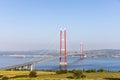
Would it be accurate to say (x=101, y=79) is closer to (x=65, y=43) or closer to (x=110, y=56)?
(x=65, y=43)

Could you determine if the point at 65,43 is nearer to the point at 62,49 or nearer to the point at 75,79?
the point at 62,49

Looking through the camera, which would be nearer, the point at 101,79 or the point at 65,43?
the point at 101,79

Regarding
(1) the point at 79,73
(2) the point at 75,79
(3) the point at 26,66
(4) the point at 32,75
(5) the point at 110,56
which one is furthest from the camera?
(5) the point at 110,56

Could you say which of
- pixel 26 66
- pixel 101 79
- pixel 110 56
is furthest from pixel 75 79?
pixel 110 56

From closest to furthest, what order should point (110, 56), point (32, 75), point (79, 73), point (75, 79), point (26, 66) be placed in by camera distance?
1. point (75, 79)
2. point (79, 73)
3. point (32, 75)
4. point (26, 66)
5. point (110, 56)

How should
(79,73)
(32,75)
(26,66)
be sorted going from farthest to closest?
(26,66) → (32,75) → (79,73)

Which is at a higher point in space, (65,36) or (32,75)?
(65,36)

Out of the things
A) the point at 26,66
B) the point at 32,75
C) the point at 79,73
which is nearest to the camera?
the point at 79,73

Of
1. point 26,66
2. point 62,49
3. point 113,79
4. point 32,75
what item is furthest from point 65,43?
point 113,79

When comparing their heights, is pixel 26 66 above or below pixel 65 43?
Answer: below
